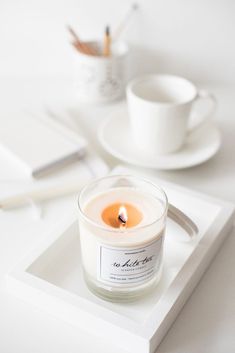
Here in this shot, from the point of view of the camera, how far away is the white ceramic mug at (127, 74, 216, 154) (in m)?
0.73

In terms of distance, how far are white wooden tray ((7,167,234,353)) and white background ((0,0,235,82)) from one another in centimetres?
35

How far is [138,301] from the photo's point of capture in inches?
21.5

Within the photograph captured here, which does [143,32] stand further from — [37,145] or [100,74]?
[37,145]

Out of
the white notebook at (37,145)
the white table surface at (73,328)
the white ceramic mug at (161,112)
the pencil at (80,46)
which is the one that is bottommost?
the white table surface at (73,328)

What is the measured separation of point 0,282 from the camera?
578mm

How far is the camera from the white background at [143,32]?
0.90 meters

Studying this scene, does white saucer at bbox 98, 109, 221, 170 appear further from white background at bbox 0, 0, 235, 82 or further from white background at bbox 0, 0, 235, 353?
white background at bbox 0, 0, 235, 82

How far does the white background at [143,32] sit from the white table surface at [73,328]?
0.32ft

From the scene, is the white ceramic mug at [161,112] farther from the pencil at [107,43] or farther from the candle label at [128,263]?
the candle label at [128,263]

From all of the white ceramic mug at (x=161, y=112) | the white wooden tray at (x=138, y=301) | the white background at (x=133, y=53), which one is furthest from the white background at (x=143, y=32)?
the white wooden tray at (x=138, y=301)

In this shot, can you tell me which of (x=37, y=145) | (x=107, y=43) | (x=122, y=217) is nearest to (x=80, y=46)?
(x=107, y=43)

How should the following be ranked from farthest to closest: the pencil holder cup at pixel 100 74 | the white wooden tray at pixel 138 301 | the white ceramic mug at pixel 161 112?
the pencil holder cup at pixel 100 74
the white ceramic mug at pixel 161 112
the white wooden tray at pixel 138 301

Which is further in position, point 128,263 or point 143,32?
point 143,32

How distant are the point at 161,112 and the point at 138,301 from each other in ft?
0.88
